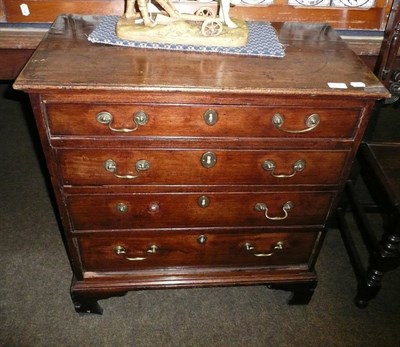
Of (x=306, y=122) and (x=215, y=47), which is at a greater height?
(x=215, y=47)

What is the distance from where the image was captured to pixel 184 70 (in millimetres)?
1111

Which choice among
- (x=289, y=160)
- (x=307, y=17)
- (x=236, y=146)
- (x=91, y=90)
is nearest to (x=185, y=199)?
(x=236, y=146)

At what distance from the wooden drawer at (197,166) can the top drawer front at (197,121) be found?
7 centimetres

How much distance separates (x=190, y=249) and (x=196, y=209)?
226mm

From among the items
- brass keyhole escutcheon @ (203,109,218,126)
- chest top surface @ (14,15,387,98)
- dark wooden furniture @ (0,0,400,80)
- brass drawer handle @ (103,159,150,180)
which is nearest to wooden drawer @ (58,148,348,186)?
brass drawer handle @ (103,159,150,180)

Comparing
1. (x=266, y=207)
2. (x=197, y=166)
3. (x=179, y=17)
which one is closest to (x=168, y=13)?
(x=179, y=17)

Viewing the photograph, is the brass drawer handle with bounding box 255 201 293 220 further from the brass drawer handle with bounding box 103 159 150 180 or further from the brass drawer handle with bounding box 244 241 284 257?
the brass drawer handle with bounding box 103 159 150 180

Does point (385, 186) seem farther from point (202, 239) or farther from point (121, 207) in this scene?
point (121, 207)

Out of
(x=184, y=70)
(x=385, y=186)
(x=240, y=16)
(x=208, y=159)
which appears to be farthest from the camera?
(x=240, y=16)

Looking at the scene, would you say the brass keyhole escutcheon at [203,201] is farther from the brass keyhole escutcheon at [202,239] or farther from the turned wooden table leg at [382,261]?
the turned wooden table leg at [382,261]

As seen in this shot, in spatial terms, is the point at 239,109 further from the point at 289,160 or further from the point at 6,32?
the point at 6,32

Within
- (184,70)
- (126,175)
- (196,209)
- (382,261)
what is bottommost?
(382,261)

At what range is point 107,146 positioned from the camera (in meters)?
1.16

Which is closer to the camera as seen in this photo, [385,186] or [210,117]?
[210,117]
